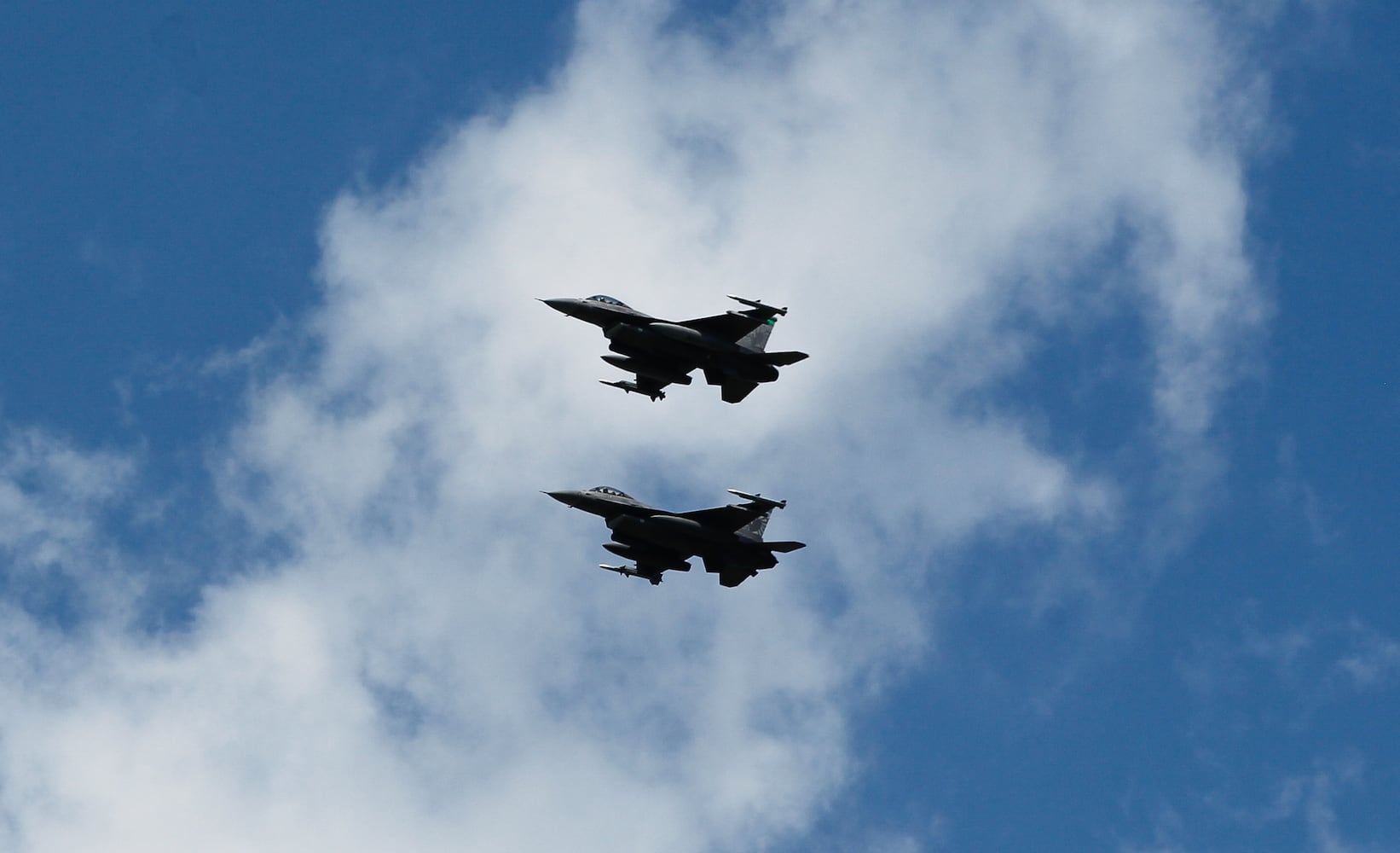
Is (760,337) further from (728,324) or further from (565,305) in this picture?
(565,305)

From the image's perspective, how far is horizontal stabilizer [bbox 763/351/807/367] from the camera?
107750 mm

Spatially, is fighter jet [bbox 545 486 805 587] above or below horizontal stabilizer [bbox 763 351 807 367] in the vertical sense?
below

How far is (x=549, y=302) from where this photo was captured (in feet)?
353

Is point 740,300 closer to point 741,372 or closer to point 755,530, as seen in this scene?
point 741,372

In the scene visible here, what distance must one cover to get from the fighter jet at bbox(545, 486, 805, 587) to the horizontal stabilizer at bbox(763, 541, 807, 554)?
A: 0.22 feet

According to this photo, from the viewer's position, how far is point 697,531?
353 feet

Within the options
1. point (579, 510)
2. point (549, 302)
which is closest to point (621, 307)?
point (549, 302)

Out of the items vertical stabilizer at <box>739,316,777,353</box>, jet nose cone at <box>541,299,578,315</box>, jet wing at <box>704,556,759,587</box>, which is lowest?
jet wing at <box>704,556,759,587</box>

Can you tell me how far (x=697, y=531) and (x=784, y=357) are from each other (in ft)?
36.3

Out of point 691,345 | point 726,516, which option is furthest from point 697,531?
point 691,345

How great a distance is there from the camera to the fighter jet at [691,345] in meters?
108

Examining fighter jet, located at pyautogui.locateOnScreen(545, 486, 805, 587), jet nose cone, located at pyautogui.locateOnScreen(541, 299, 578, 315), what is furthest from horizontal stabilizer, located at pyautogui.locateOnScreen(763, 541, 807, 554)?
jet nose cone, located at pyautogui.locateOnScreen(541, 299, 578, 315)

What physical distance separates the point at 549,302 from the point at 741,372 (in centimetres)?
1178

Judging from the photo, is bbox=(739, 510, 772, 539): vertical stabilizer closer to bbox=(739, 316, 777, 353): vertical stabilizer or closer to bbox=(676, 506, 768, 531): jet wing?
bbox=(676, 506, 768, 531): jet wing
